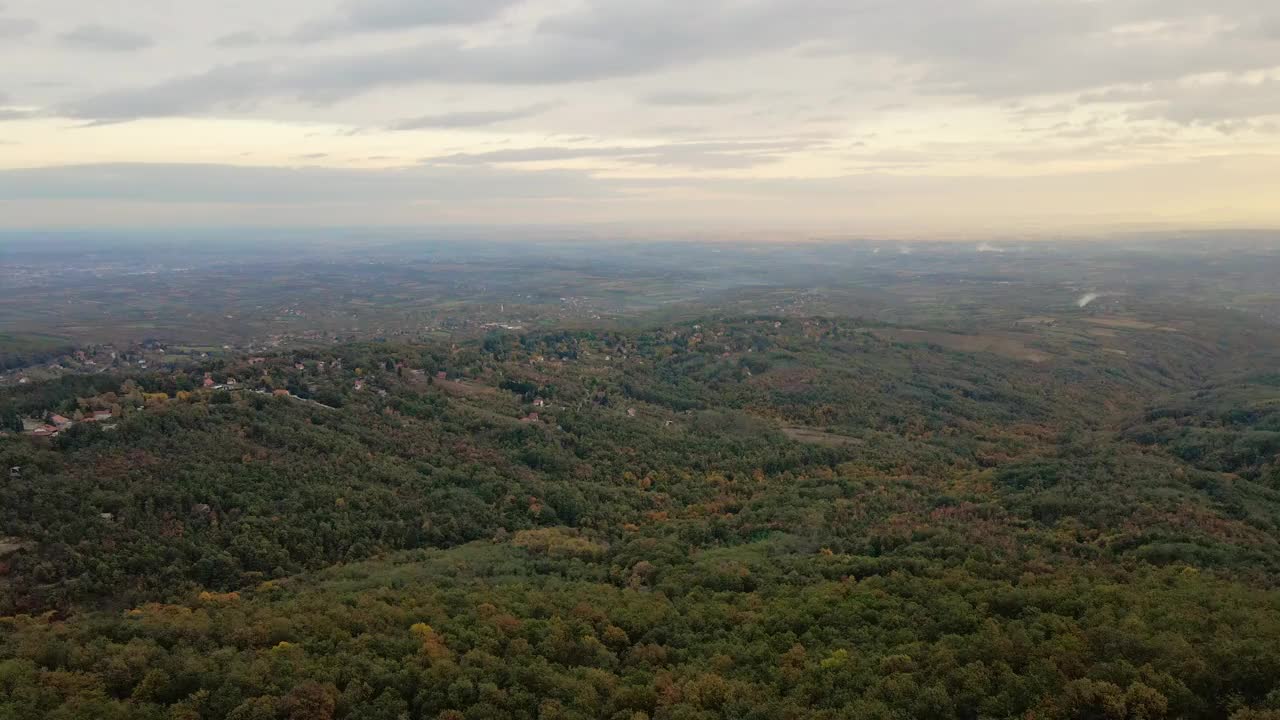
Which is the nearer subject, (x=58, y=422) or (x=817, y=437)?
(x=58, y=422)

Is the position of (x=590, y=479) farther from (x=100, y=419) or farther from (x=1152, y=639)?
(x=1152, y=639)

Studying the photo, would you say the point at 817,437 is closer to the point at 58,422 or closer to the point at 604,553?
the point at 604,553

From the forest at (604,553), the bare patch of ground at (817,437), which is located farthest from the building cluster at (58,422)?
the bare patch of ground at (817,437)

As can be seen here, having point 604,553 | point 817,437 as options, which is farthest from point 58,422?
point 817,437

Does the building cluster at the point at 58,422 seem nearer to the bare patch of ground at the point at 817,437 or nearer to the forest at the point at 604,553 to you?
the forest at the point at 604,553

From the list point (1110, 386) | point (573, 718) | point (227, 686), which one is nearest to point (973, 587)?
point (573, 718)

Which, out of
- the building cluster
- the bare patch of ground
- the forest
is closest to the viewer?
the forest

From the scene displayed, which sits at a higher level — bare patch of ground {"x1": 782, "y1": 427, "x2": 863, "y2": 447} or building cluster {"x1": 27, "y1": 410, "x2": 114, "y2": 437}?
building cluster {"x1": 27, "y1": 410, "x2": 114, "y2": 437}

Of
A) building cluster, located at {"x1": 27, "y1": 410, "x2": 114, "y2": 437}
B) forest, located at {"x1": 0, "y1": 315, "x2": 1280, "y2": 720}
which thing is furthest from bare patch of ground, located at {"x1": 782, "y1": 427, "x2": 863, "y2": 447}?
building cluster, located at {"x1": 27, "y1": 410, "x2": 114, "y2": 437}

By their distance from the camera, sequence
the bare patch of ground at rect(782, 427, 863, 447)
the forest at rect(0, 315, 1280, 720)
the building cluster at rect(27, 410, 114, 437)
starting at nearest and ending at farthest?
the forest at rect(0, 315, 1280, 720)
the building cluster at rect(27, 410, 114, 437)
the bare patch of ground at rect(782, 427, 863, 447)

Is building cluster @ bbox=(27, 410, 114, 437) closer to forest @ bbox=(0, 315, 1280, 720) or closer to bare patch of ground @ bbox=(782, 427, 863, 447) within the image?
forest @ bbox=(0, 315, 1280, 720)

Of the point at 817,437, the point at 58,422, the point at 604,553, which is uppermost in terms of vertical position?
the point at 58,422
